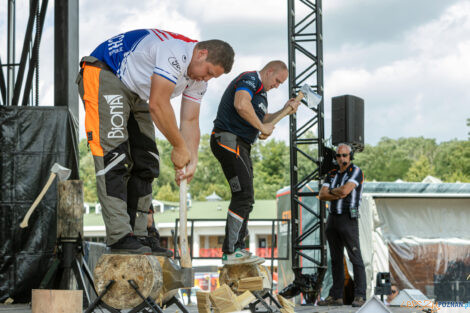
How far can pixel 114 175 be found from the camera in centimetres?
272

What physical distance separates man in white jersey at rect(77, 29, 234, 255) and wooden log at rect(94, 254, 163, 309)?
54 mm

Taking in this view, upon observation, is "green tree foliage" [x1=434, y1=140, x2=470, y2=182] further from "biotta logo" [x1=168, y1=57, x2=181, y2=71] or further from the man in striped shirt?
"biotta logo" [x1=168, y1=57, x2=181, y2=71]

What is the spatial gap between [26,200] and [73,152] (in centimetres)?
57

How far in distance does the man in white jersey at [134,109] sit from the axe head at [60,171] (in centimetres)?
164

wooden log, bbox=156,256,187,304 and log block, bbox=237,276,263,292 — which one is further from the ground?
wooden log, bbox=156,256,187,304

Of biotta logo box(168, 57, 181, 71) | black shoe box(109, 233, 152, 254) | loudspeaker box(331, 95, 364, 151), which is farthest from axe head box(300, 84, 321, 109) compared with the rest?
black shoe box(109, 233, 152, 254)

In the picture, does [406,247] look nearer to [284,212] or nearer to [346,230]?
[284,212]

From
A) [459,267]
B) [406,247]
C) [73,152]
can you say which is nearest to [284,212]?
[406,247]

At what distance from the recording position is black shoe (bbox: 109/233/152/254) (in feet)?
8.77

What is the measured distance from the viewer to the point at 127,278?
2.65 metres

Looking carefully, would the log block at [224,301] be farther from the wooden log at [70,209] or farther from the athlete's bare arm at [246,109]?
the wooden log at [70,209]

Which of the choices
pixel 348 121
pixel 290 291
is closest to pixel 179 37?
pixel 290 291

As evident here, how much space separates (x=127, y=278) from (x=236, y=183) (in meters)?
1.41

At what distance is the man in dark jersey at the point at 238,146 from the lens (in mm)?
Result: 3863
